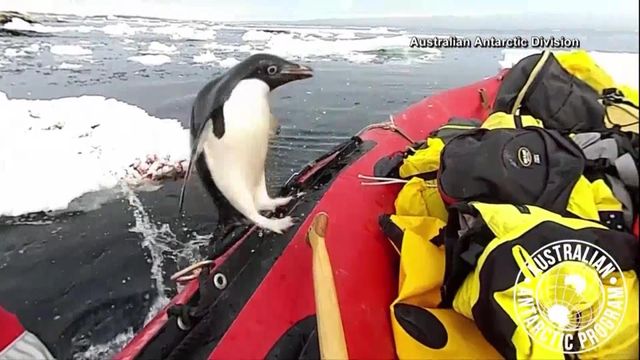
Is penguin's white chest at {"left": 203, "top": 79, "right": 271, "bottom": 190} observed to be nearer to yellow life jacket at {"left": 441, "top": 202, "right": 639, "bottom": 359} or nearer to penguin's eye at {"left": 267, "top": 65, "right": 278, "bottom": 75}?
penguin's eye at {"left": 267, "top": 65, "right": 278, "bottom": 75}

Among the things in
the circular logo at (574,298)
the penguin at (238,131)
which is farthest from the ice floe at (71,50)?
the circular logo at (574,298)

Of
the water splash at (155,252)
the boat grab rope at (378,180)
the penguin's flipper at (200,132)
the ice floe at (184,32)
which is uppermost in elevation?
the ice floe at (184,32)

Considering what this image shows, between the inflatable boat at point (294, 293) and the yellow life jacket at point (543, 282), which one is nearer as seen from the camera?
the yellow life jacket at point (543, 282)

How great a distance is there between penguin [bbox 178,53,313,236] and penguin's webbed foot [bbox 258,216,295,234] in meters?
0.01

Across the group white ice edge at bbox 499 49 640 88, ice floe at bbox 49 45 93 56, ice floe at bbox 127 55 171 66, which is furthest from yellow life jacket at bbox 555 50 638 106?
ice floe at bbox 49 45 93 56

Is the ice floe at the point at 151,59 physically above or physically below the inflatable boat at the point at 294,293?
above

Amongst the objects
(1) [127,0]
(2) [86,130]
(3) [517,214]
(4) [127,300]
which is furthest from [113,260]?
(3) [517,214]

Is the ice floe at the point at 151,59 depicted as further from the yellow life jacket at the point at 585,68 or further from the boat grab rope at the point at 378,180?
the yellow life jacket at the point at 585,68

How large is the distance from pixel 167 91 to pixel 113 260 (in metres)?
0.27

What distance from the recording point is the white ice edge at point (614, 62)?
252mm

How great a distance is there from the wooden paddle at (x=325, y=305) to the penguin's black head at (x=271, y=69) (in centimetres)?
15

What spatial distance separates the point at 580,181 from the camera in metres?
0.54

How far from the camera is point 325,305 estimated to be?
1.74ft

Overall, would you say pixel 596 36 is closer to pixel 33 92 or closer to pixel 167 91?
pixel 167 91
